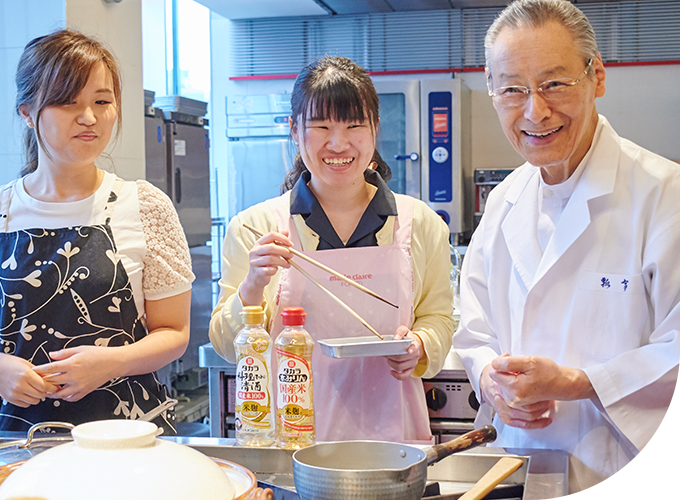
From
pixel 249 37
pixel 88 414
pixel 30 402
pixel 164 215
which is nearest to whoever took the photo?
pixel 30 402

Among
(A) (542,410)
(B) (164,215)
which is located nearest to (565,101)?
(A) (542,410)

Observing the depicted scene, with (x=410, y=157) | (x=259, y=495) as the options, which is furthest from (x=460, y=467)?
(x=410, y=157)

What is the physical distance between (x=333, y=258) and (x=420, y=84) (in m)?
3.73

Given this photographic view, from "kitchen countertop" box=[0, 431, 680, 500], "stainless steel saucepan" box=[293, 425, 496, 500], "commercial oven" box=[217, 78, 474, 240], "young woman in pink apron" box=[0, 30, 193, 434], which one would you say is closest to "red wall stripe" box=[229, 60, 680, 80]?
"commercial oven" box=[217, 78, 474, 240]

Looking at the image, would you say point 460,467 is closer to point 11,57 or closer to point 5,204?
point 5,204

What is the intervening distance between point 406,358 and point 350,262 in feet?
0.85

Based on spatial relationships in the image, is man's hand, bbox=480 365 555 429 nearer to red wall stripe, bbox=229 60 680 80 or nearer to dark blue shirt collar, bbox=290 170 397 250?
dark blue shirt collar, bbox=290 170 397 250

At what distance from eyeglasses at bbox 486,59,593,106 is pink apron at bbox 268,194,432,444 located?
0.41 m

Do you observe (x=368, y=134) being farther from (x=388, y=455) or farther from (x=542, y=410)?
(x=388, y=455)

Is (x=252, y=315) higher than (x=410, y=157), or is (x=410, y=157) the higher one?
(x=410, y=157)

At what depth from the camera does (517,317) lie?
1348 millimetres

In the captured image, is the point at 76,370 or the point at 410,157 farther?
the point at 410,157

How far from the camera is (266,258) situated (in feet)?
4.28

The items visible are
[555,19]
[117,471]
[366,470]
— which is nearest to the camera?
[117,471]
